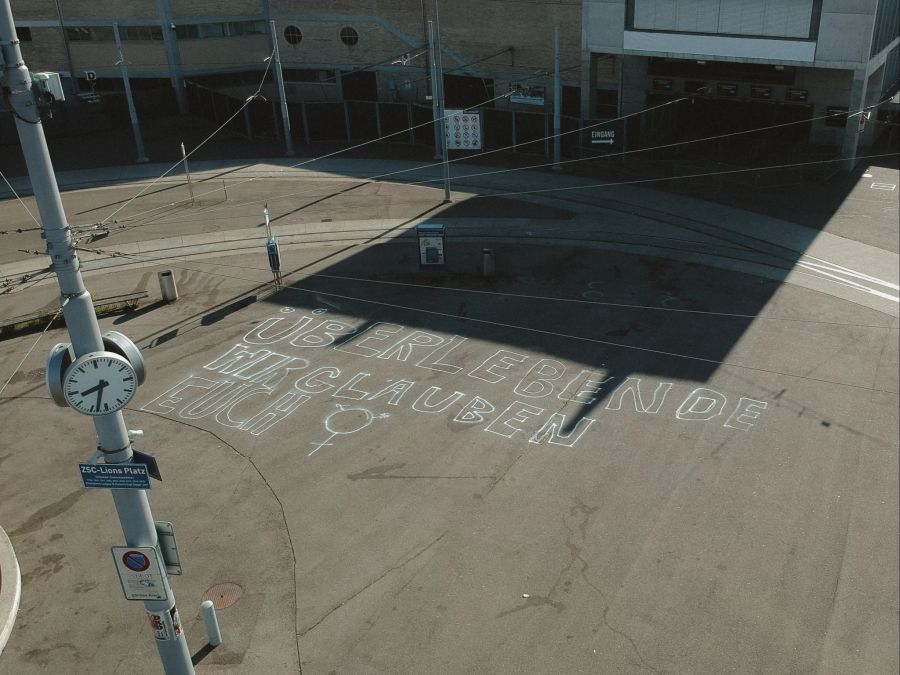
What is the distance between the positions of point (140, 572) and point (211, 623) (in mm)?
3277

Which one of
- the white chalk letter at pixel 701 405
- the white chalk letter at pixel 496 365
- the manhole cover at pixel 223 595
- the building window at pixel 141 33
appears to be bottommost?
the manhole cover at pixel 223 595

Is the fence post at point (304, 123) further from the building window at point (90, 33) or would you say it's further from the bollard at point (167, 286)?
the bollard at point (167, 286)

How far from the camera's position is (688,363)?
22.0 m

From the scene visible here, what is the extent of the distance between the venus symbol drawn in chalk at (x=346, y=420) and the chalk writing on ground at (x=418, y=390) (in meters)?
0.02

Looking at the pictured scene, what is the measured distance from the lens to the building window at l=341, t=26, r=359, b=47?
49.5 m

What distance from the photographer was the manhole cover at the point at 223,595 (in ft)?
47.8

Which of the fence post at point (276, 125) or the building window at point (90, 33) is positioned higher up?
the building window at point (90, 33)

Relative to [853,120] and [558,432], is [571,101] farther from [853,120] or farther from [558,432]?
[558,432]

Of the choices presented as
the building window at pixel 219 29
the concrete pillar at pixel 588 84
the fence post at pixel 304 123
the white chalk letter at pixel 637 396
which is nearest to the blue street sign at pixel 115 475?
the white chalk letter at pixel 637 396

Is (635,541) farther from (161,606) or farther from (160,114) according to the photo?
(160,114)

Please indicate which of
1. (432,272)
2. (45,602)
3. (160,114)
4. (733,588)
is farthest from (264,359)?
(160,114)

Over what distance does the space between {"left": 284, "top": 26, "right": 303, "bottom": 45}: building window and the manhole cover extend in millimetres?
42329

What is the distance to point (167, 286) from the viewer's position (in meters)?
26.5

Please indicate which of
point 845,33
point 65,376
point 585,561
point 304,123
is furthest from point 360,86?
point 65,376
